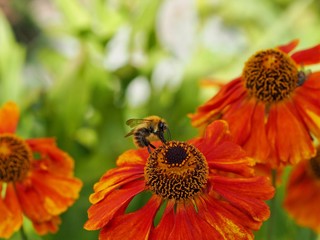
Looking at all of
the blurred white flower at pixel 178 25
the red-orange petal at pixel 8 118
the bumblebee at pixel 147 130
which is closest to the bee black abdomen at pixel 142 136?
the bumblebee at pixel 147 130

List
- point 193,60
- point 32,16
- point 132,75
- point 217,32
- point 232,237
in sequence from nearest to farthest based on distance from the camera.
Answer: point 232,237, point 132,75, point 193,60, point 217,32, point 32,16

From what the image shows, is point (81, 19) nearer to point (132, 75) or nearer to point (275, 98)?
point (132, 75)

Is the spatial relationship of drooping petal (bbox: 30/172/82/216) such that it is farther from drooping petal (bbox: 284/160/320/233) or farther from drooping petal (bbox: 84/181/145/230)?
drooping petal (bbox: 284/160/320/233)

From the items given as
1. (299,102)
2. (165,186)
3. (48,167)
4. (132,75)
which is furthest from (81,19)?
(165,186)

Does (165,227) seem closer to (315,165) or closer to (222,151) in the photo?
(222,151)

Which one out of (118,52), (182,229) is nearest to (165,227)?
(182,229)

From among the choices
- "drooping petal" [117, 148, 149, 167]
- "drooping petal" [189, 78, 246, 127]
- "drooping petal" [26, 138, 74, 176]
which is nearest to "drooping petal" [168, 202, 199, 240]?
"drooping petal" [117, 148, 149, 167]
